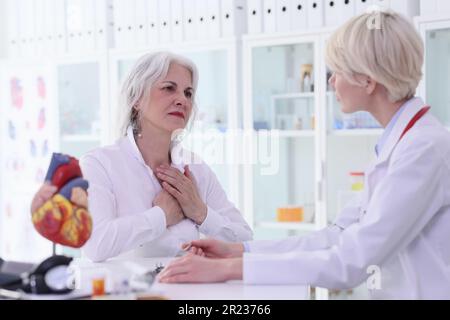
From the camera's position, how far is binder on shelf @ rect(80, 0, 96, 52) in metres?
3.45

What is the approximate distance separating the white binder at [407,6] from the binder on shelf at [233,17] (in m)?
0.73

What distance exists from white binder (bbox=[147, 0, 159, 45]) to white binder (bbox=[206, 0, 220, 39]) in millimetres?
300

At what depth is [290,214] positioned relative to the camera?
123 inches

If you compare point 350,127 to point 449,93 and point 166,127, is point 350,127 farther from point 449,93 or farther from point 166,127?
point 166,127

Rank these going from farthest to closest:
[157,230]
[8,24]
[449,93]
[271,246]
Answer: [8,24]
[449,93]
[157,230]
[271,246]

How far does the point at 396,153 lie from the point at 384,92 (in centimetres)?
17

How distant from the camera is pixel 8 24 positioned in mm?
3732

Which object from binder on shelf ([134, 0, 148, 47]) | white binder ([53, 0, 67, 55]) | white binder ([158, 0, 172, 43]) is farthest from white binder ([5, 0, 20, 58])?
white binder ([158, 0, 172, 43])

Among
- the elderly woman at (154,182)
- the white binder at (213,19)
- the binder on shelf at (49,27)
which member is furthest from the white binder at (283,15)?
the binder on shelf at (49,27)

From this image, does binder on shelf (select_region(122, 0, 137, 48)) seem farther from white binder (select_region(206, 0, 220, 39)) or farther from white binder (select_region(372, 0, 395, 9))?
white binder (select_region(372, 0, 395, 9))

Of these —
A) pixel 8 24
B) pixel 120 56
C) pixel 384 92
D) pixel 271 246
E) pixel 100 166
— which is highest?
pixel 8 24

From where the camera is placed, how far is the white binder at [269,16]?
116 inches

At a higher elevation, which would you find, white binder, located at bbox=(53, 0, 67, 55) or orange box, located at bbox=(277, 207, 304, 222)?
white binder, located at bbox=(53, 0, 67, 55)

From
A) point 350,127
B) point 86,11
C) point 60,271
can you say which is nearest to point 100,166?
point 60,271
